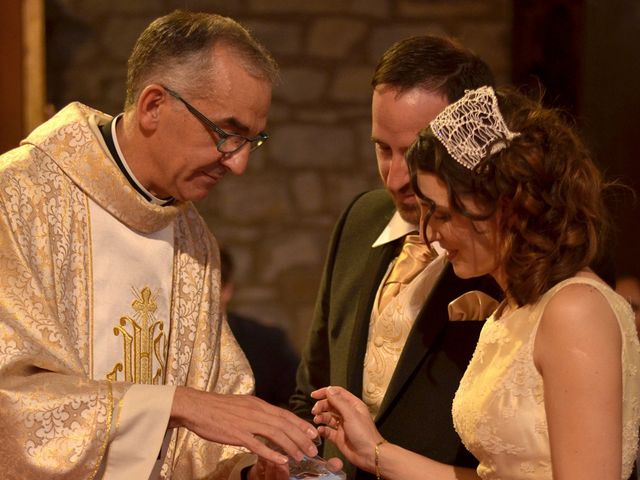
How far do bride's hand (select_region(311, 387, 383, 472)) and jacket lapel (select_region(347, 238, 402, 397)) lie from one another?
30 cm

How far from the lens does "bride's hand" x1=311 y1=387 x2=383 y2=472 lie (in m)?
2.73

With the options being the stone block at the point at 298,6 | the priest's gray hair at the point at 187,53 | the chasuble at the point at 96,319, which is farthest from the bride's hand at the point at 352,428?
the stone block at the point at 298,6

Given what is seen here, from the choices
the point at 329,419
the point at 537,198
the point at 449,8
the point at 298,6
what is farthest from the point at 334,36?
the point at 537,198

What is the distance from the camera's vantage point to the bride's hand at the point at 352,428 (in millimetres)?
2730

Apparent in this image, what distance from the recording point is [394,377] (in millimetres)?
2922

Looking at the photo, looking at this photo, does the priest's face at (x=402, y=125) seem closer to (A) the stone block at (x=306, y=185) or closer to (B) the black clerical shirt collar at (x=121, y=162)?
(B) the black clerical shirt collar at (x=121, y=162)

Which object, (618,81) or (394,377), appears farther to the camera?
(618,81)

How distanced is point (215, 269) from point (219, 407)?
2.20 ft

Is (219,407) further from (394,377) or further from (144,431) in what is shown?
(394,377)

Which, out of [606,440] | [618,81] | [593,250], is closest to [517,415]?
[606,440]

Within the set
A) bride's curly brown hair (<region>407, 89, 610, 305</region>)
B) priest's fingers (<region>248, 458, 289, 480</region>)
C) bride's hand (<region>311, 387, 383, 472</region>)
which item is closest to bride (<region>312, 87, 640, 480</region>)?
bride's curly brown hair (<region>407, 89, 610, 305</region>)

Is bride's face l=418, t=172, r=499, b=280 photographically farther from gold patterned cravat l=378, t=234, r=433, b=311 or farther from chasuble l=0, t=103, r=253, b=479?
chasuble l=0, t=103, r=253, b=479

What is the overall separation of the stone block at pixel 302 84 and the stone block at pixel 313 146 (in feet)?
0.58

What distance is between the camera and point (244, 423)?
2590 mm
